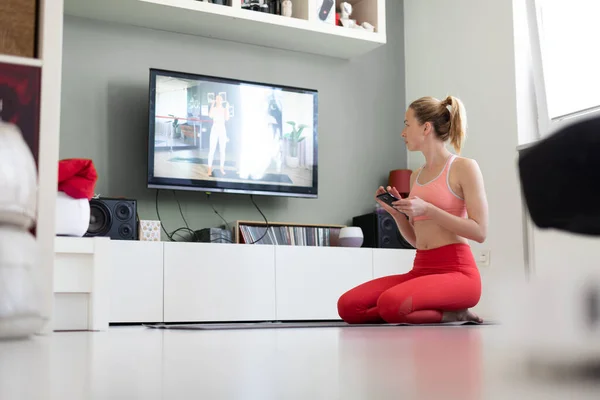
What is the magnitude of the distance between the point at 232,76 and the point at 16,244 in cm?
390

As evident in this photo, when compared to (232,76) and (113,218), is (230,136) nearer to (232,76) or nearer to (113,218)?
(232,76)

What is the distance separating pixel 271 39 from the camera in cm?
478

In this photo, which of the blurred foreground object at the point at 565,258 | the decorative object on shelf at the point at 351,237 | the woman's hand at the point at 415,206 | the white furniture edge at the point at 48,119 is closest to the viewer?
the blurred foreground object at the point at 565,258

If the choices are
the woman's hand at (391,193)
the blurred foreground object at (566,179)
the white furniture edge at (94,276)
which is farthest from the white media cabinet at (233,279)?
the blurred foreground object at (566,179)

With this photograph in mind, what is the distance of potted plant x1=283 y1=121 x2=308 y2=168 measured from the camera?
15.3 ft

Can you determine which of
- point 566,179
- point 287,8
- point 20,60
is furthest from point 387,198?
point 566,179

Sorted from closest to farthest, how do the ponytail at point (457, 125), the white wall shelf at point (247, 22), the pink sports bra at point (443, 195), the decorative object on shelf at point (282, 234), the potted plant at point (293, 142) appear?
the pink sports bra at point (443, 195) → the ponytail at point (457, 125) → the white wall shelf at point (247, 22) → the decorative object on shelf at point (282, 234) → the potted plant at point (293, 142)

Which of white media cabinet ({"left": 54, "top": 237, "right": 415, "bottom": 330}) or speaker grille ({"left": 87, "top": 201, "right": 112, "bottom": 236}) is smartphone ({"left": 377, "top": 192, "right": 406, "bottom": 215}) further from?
speaker grille ({"left": 87, "top": 201, "right": 112, "bottom": 236})

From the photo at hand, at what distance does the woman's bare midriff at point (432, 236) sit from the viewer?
2.84 m

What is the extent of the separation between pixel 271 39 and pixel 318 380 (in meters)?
4.50

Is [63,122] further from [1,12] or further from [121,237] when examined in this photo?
[1,12]

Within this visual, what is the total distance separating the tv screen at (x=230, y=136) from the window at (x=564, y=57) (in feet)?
4.83

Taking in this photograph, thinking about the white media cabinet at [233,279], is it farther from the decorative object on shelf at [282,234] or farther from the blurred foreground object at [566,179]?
the blurred foreground object at [566,179]

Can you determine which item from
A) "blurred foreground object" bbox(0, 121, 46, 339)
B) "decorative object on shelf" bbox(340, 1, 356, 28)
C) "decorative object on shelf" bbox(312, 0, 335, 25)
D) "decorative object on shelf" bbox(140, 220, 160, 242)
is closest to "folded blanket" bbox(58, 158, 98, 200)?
"decorative object on shelf" bbox(140, 220, 160, 242)
